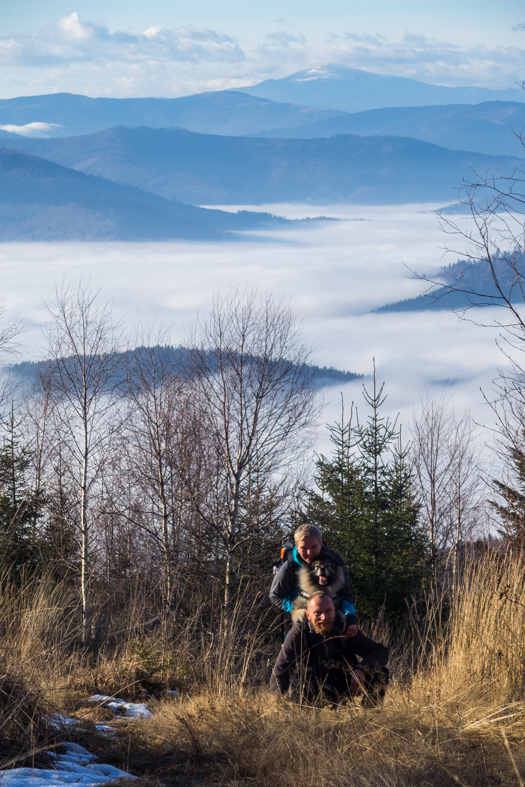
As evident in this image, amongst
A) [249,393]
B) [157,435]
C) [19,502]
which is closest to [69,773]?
[19,502]

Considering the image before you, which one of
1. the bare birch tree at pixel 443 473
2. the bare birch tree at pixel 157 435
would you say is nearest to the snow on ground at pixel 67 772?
the bare birch tree at pixel 157 435

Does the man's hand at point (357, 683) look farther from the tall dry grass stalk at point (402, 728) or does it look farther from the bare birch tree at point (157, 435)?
the bare birch tree at point (157, 435)

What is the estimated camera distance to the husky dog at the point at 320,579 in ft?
15.4

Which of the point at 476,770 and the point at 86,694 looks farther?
the point at 86,694

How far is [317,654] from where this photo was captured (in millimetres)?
4379

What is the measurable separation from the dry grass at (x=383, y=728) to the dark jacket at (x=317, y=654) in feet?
0.61

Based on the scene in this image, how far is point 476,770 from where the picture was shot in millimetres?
3035

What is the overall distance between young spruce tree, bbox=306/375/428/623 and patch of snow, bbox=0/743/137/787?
15471 millimetres

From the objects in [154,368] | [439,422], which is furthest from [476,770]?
[439,422]

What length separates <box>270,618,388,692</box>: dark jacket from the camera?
14.2 feet

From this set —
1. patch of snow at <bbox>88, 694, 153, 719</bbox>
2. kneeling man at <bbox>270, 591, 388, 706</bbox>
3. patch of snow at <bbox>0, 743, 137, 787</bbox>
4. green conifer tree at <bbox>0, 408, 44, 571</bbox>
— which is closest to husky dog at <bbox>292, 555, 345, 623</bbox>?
kneeling man at <bbox>270, 591, 388, 706</bbox>

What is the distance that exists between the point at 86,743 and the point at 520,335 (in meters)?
3.27

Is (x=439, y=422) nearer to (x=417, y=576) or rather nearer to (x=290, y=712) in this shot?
(x=417, y=576)

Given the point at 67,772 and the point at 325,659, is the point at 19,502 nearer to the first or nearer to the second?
the point at 325,659
